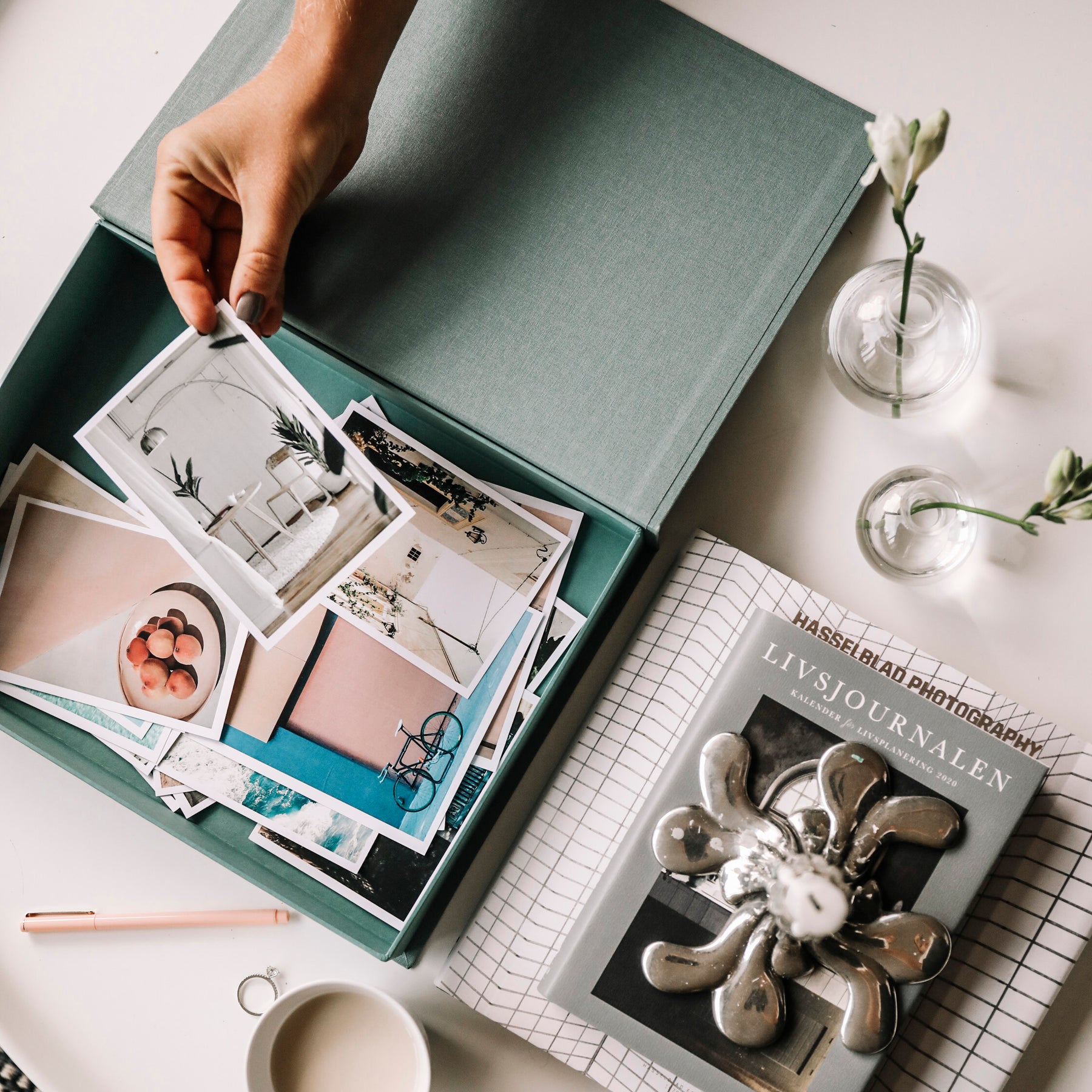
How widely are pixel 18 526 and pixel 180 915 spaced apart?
406mm

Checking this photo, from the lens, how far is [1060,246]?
30.4 inches

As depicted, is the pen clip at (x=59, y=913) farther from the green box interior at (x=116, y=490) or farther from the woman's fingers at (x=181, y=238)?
the woman's fingers at (x=181, y=238)

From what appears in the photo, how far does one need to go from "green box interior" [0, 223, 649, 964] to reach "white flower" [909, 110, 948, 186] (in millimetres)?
325

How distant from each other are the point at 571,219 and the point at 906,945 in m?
0.64

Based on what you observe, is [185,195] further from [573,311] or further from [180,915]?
[180,915]

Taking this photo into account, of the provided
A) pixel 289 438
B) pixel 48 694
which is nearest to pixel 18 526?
pixel 48 694

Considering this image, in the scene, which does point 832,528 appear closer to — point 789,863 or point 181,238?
point 789,863

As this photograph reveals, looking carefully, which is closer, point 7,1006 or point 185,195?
point 185,195

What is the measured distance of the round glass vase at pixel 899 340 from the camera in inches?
29.1

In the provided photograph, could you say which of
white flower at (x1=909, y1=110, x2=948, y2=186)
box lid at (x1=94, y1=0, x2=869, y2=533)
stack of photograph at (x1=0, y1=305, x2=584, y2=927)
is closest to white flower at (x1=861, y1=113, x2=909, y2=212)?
white flower at (x1=909, y1=110, x2=948, y2=186)

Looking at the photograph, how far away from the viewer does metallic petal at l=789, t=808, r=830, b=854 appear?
25.1 inches

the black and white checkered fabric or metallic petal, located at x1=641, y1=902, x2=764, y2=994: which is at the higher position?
metallic petal, located at x1=641, y1=902, x2=764, y2=994

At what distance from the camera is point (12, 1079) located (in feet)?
3.15

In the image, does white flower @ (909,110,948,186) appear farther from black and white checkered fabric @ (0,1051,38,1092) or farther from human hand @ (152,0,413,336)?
black and white checkered fabric @ (0,1051,38,1092)
